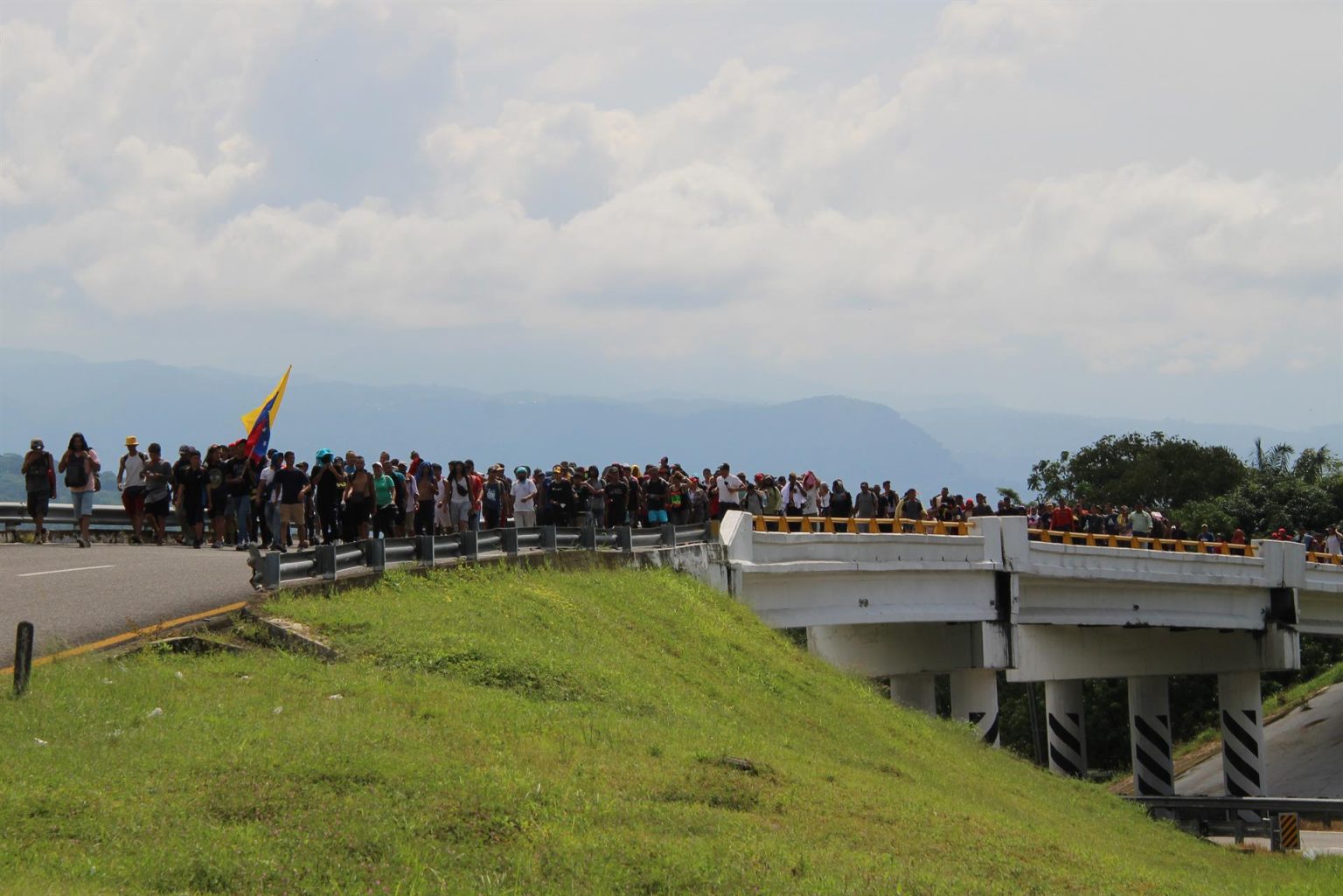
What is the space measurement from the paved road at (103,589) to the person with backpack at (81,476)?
5.17 ft

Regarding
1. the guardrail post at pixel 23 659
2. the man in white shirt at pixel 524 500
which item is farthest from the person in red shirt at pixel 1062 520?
the guardrail post at pixel 23 659

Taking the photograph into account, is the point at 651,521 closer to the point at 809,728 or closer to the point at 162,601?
the point at 809,728

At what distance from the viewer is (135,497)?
26.2m

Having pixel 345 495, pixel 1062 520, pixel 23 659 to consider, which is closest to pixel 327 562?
pixel 345 495

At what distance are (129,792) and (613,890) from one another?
312 cm

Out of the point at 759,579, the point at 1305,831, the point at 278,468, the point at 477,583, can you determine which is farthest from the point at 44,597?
the point at 1305,831

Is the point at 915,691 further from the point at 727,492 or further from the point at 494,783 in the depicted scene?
the point at 494,783

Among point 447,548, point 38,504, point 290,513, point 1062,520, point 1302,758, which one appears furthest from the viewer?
point 1302,758

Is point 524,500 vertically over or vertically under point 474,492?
under

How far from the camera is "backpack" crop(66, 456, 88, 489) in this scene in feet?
79.8

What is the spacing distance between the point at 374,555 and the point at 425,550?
1.03 meters

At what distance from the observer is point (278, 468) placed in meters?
23.8

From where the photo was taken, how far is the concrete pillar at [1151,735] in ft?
134

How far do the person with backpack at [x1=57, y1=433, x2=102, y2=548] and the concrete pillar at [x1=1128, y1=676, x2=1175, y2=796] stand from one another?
27.1 m
